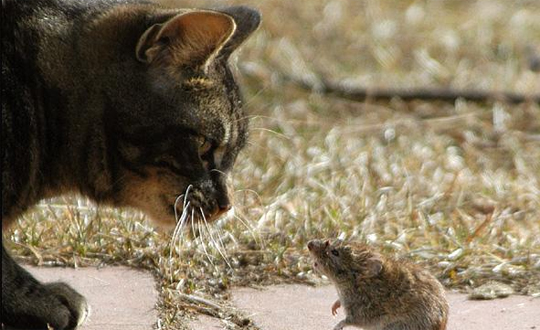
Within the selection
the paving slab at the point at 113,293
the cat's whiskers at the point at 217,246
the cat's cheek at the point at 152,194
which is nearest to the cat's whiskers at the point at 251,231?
the cat's whiskers at the point at 217,246

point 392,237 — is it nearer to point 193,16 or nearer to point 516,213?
point 516,213

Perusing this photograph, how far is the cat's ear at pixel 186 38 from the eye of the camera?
12.8ft

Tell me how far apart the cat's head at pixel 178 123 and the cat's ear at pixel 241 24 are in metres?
0.20

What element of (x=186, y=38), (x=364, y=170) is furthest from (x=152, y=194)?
(x=364, y=170)

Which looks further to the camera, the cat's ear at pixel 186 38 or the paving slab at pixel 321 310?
the paving slab at pixel 321 310

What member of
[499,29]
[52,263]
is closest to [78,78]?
[52,263]

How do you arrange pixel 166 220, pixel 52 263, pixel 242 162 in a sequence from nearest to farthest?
pixel 166 220 < pixel 52 263 < pixel 242 162

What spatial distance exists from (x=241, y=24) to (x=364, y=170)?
1668 millimetres

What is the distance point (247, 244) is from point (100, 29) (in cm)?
114

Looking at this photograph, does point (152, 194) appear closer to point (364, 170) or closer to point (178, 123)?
point (178, 123)

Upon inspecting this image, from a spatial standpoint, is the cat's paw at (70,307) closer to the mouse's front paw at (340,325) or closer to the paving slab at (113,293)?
the paving slab at (113,293)

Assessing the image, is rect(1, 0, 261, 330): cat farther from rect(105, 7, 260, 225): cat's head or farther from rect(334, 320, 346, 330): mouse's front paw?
rect(334, 320, 346, 330): mouse's front paw

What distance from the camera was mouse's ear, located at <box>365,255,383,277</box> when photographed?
4023 mm

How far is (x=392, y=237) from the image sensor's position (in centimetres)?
497
